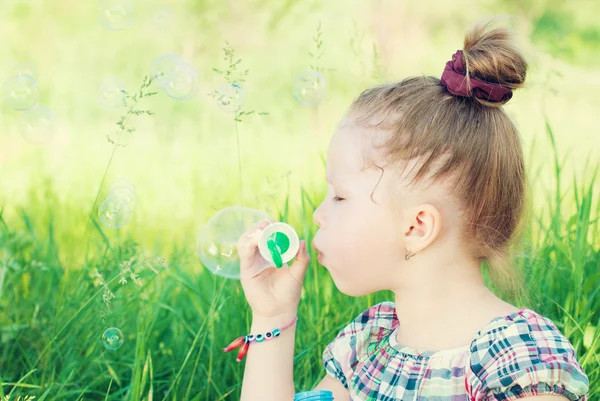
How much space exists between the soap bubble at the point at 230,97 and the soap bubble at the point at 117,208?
35 centimetres

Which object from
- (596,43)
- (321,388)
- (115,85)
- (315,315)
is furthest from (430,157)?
(596,43)

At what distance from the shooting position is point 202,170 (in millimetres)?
4746

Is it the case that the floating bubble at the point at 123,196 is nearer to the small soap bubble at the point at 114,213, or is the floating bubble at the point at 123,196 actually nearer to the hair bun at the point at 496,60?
the small soap bubble at the point at 114,213

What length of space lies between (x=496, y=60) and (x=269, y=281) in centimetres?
68

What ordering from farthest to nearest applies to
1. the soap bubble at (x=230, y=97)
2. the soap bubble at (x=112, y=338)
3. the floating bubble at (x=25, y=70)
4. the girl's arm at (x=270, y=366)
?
the floating bubble at (x=25, y=70), the soap bubble at (x=230, y=97), the soap bubble at (x=112, y=338), the girl's arm at (x=270, y=366)

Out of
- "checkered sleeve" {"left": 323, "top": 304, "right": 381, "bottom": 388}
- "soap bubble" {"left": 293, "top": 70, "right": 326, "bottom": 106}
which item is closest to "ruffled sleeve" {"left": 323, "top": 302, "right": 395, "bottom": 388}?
"checkered sleeve" {"left": 323, "top": 304, "right": 381, "bottom": 388}

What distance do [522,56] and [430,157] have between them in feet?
0.93

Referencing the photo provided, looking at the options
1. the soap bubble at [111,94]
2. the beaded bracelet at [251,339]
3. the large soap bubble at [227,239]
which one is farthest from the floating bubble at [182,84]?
the beaded bracelet at [251,339]

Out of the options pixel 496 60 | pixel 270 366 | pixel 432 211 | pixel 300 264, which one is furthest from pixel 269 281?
pixel 496 60

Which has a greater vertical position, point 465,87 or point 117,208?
point 465,87

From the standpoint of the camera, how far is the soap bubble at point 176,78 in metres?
2.47

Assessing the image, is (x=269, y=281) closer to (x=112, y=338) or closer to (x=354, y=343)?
(x=354, y=343)

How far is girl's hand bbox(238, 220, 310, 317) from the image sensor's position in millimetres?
1871

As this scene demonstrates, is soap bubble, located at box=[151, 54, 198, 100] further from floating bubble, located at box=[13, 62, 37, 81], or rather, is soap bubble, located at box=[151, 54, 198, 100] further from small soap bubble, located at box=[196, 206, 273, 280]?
small soap bubble, located at box=[196, 206, 273, 280]
